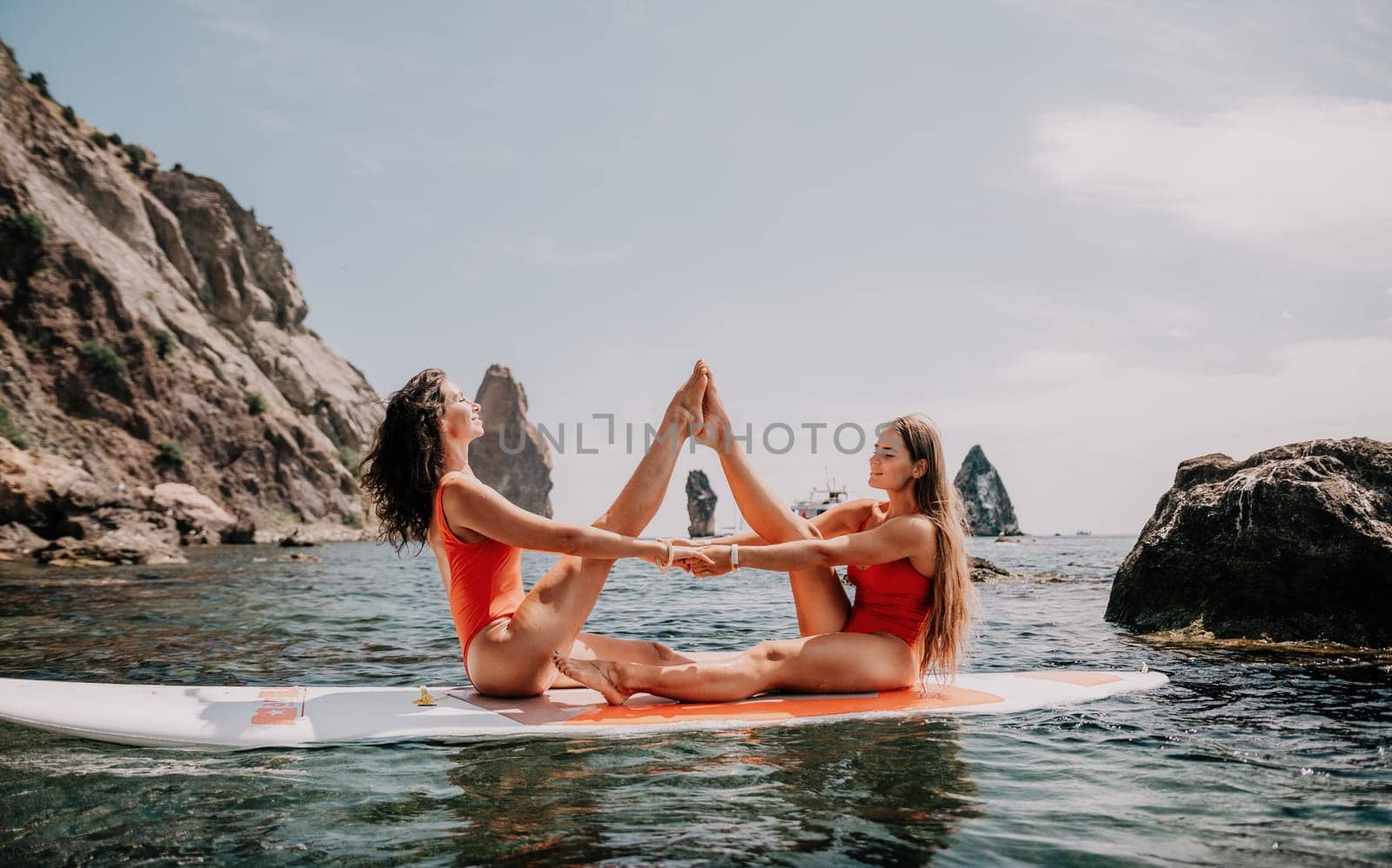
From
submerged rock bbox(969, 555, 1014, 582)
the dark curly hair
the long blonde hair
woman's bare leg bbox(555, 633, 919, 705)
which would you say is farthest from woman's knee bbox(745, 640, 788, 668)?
submerged rock bbox(969, 555, 1014, 582)

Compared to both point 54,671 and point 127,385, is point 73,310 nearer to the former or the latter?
point 127,385

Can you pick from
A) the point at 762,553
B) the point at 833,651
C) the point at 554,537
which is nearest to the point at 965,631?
the point at 833,651

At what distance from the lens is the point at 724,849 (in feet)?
11.5

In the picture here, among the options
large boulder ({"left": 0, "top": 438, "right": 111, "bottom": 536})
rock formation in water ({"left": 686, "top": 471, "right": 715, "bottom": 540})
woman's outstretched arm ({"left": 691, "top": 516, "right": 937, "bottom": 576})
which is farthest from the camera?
rock formation in water ({"left": 686, "top": 471, "right": 715, "bottom": 540})

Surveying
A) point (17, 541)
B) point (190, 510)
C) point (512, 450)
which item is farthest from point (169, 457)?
point (512, 450)

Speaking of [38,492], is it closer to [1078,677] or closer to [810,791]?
[1078,677]

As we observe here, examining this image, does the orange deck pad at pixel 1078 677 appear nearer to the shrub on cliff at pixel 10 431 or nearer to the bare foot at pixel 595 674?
the bare foot at pixel 595 674

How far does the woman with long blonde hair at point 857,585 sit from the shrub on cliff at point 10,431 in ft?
137

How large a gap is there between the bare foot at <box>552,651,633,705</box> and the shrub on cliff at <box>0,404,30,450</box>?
136 ft

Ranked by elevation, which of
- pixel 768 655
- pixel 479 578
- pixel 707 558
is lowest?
pixel 768 655

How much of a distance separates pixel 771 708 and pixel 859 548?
3.71ft

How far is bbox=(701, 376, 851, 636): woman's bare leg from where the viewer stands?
584 centimetres

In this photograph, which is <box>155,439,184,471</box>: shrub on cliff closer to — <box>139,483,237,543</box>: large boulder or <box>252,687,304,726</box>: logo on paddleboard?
<box>139,483,237,543</box>: large boulder

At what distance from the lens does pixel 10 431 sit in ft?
123
